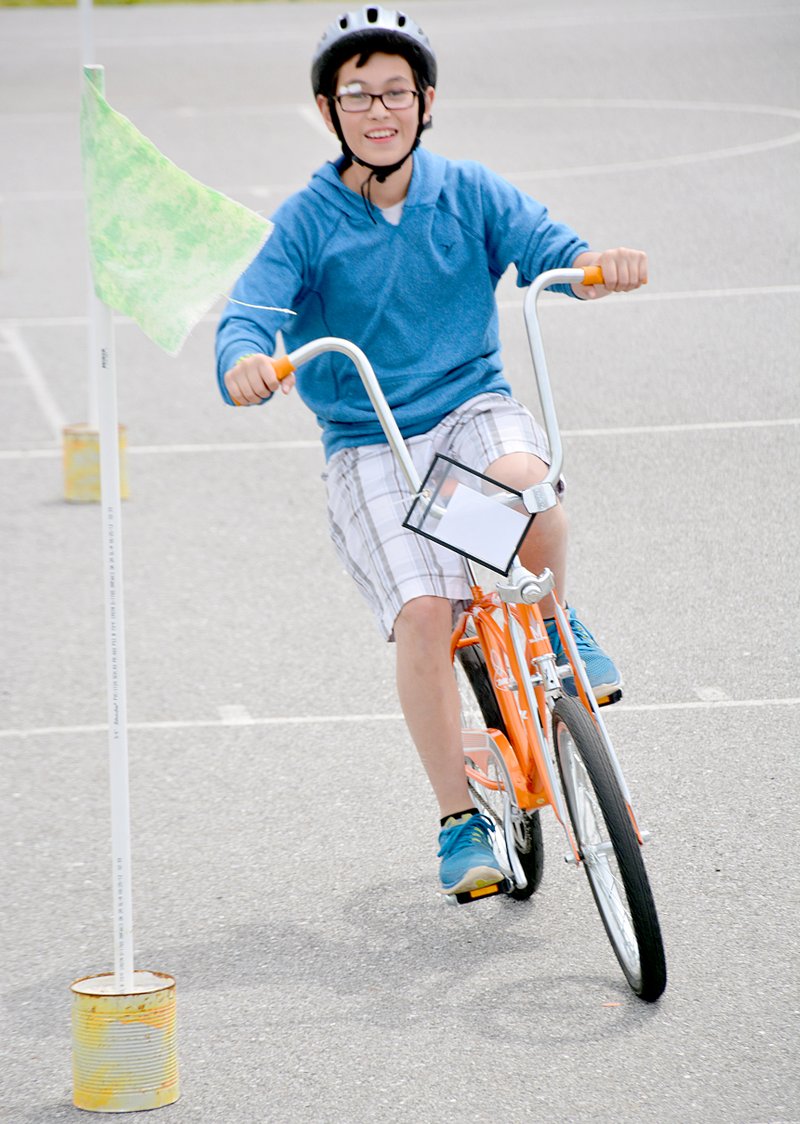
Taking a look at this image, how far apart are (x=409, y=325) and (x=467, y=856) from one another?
1.27m

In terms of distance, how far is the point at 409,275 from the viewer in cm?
430

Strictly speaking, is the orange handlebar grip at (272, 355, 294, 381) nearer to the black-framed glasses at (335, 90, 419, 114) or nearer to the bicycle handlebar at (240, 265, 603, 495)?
the bicycle handlebar at (240, 265, 603, 495)

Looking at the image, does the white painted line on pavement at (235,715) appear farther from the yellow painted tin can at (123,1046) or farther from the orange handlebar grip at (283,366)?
the orange handlebar grip at (283,366)

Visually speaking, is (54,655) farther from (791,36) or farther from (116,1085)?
(791,36)

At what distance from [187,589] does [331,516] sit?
9.58ft

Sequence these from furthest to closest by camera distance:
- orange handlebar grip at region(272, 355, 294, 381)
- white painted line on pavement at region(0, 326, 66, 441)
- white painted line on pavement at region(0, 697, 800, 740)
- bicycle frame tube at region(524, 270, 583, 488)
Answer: white painted line on pavement at region(0, 326, 66, 441)
white painted line on pavement at region(0, 697, 800, 740)
bicycle frame tube at region(524, 270, 583, 488)
orange handlebar grip at region(272, 355, 294, 381)

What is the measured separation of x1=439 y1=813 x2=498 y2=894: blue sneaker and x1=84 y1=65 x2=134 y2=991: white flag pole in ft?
2.77

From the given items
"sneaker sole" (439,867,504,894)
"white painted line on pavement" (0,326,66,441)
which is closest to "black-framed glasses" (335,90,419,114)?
"sneaker sole" (439,867,504,894)

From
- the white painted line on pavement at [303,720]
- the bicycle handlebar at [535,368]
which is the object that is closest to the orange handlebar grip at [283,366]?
the bicycle handlebar at [535,368]

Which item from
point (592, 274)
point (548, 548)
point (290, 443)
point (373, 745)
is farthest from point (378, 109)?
point (290, 443)

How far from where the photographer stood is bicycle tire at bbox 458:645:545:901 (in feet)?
14.4

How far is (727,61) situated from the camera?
22.8 metres

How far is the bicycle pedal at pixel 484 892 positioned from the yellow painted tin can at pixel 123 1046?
775mm

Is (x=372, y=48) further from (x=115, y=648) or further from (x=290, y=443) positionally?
(x=290, y=443)
